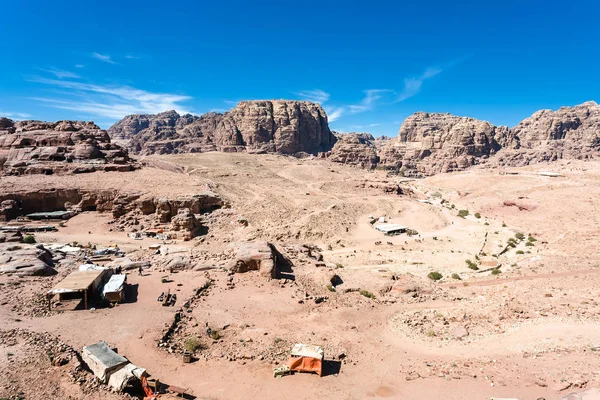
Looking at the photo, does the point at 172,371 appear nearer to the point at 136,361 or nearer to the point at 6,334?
the point at 136,361

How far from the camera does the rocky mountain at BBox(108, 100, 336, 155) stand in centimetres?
11888

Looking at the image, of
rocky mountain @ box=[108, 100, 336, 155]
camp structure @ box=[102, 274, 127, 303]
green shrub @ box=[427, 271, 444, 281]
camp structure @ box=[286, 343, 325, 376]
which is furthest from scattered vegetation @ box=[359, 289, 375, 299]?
rocky mountain @ box=[108, 100, 336, 155]

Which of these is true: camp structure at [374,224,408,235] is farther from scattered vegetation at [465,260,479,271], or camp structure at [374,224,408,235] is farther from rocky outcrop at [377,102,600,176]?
rocky outcrop at [377,102,600,176]

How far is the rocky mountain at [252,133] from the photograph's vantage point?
118875 millimetres

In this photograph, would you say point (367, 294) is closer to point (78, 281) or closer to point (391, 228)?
point (78, 281)

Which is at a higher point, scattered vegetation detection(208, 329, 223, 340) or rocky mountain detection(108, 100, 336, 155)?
rocky mountain detection(108, 100, 336, 155)

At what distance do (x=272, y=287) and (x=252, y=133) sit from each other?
365 ft

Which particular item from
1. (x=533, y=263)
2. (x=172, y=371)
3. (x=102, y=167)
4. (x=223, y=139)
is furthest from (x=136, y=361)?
(x=223, y=139)

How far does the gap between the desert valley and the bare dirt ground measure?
10cm

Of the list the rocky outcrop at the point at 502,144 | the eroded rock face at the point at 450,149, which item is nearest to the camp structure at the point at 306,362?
the rocky outcrop at the point at 502,144

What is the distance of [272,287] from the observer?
19.1m

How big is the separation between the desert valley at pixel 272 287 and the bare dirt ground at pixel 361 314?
0.10m

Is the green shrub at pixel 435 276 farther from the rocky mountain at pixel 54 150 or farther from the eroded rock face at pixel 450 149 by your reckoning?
the eroded rock face at pixel 450 149

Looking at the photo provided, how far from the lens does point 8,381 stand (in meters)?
9.53
